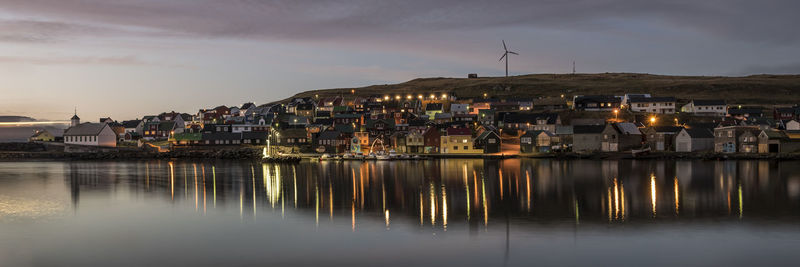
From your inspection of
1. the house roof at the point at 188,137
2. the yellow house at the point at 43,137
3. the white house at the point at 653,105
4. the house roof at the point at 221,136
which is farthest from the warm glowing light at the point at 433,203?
the yellow house at the point at 43,137

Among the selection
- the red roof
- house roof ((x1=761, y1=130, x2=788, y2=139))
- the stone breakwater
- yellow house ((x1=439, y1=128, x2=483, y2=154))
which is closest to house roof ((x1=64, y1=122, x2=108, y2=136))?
the stone breakwater

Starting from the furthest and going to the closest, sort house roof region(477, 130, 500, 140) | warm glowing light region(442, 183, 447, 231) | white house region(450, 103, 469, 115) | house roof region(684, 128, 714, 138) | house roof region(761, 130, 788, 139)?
white house region(450, 103, 469, 115) → house roof region(477, 130, 500, 140) → house roof region(684, 128, 714, 138) → house roof region(761, 130, 788, 139) → warm glowing light region(442, 183, 447, 231)

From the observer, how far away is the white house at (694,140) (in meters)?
54.6

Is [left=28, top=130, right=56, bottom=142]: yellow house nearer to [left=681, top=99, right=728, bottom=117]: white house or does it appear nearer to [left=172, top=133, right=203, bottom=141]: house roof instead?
[left=172, top=133, right=203, bottom=141]: house roof

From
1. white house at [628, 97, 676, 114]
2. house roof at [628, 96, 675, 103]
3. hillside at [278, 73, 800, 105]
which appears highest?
hillside at [278, 73, 800, 105]

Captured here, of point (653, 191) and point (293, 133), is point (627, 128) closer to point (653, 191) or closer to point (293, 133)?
point (653, 191)

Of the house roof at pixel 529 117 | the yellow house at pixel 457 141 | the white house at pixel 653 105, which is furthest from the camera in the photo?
the white house at pixel 653 105

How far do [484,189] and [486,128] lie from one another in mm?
32946

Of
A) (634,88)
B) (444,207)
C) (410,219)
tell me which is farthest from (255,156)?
(634,88)

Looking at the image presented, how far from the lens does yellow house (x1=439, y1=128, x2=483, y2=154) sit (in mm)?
59938

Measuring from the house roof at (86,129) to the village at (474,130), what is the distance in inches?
6.4

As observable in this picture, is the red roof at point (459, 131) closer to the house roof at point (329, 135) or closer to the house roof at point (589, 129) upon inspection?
the house roof at point (589, 129)

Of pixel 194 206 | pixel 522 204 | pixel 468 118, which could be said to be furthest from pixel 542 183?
pixel 468 118

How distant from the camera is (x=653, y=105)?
262ft
